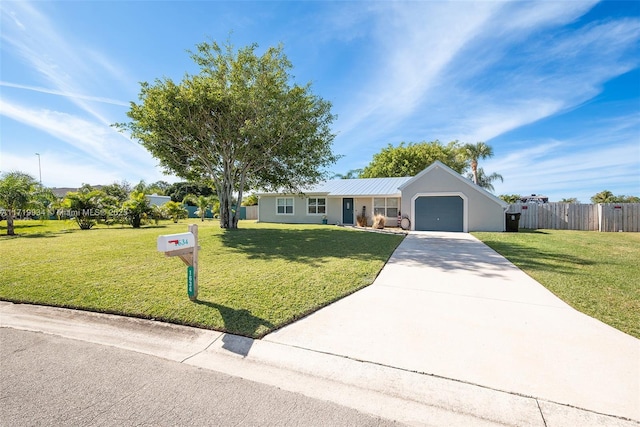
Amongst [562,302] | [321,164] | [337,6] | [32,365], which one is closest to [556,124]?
[321,164]

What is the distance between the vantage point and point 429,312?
3971 mm

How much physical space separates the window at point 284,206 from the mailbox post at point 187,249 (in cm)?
1898

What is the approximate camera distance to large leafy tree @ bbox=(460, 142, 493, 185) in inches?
1147

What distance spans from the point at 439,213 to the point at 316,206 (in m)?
9.64

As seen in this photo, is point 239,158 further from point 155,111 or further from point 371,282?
point 371,282

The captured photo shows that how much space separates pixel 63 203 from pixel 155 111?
10.2 m

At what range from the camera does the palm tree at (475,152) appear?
29111 millimetres

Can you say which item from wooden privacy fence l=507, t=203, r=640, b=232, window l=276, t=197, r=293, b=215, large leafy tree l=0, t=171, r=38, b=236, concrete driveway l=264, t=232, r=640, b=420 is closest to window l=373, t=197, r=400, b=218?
window l=276, t=197, r=293, b=215

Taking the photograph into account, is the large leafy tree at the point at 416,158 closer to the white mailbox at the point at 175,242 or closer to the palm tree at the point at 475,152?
the palm tree at the point at 475,152

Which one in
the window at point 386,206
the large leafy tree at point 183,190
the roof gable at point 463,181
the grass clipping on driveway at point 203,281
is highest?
the large leafy tree at point 183,190

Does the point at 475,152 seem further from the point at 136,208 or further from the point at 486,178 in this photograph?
the point at 136,208

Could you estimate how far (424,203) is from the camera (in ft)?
55.7

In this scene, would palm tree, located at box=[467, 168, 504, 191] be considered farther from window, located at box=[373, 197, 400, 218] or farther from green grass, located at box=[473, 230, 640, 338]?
green grass, located at box=[473, 230, 640, 338]

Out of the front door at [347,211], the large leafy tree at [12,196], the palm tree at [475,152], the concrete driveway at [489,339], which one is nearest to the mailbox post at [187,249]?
the concrete driveway at [489,339]
